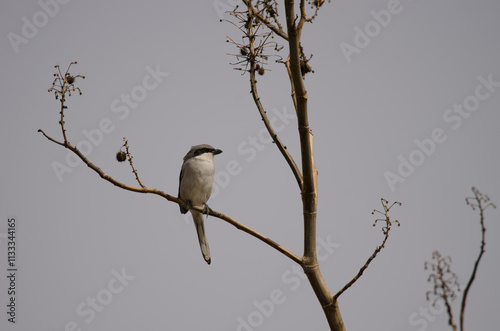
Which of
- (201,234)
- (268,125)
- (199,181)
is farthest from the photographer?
(201,234)

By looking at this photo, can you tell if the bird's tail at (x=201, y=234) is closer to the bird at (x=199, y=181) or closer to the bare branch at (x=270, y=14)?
the bird at (x=199, y=181)

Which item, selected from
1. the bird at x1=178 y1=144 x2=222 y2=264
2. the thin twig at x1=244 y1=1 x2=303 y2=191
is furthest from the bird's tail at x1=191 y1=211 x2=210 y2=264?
the thin twig at x1=244 y1=1 x2=303 y2=191

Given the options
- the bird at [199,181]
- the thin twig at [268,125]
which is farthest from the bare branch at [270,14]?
the bird at [199,181]

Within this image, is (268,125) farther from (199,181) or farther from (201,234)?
(201,234)

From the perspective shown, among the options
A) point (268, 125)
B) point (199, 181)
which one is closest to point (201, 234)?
point (199, 181)

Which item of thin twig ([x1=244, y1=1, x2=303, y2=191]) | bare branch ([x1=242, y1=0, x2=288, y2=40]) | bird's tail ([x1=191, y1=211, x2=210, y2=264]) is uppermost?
bare branch ([x1=242, y1=0, x2=288, y2=40])

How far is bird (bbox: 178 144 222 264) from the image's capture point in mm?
5332

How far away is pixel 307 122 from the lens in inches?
103

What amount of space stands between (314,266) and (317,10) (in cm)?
153

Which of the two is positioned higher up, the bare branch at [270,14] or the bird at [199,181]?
the bare branch at [270,14]

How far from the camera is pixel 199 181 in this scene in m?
5.32

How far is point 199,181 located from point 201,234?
647mm

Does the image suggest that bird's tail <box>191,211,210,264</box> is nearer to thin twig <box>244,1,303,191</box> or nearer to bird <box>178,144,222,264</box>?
bird <box>178,144,222,264</box>

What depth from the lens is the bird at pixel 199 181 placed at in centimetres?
533
